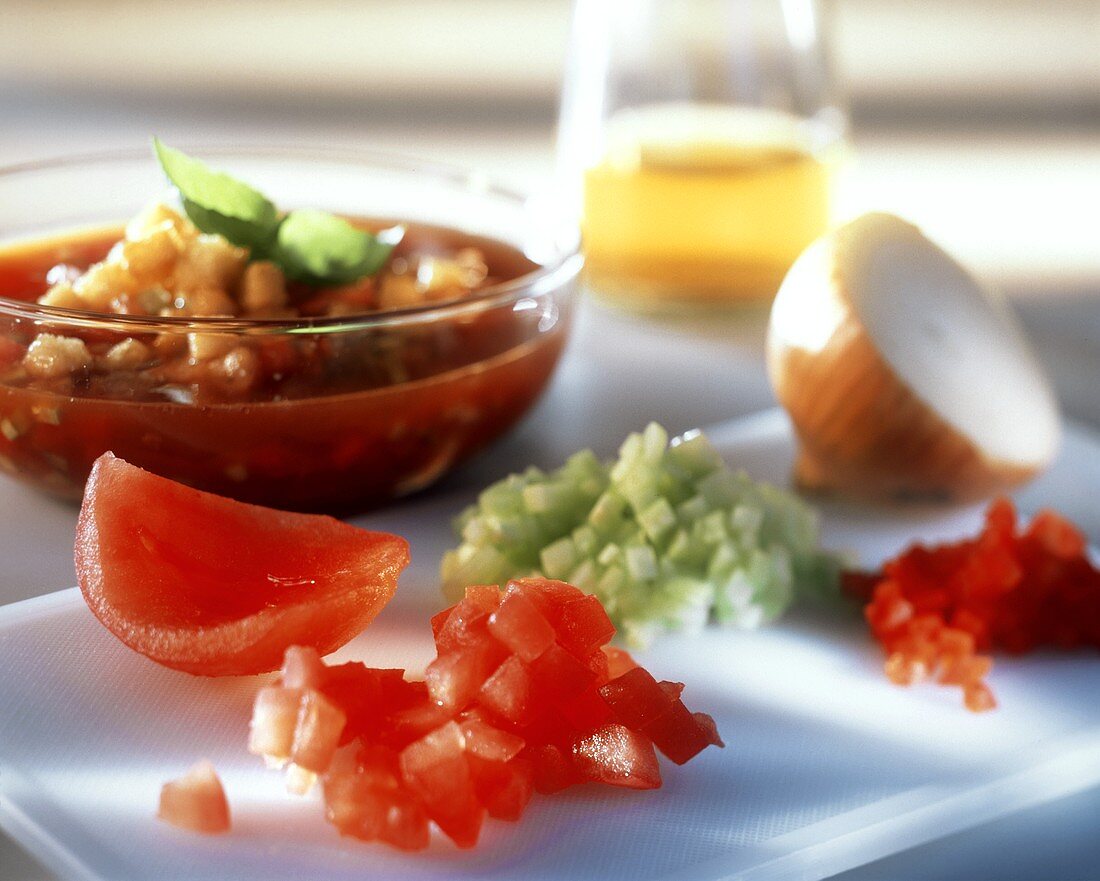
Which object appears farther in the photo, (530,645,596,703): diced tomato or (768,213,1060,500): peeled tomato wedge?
(768,213,1060,500): peeled tomato wedge

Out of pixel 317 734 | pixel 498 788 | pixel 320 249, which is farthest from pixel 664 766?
pixel 320 249

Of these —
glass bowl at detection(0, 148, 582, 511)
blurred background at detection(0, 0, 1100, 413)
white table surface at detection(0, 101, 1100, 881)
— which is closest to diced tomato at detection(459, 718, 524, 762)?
white table surface at detection(0, 101, 1100, 881)

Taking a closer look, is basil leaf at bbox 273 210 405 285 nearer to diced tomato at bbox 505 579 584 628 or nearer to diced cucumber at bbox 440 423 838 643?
diced cucumber at bbox 440 423 838 643

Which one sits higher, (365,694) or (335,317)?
(335,317)

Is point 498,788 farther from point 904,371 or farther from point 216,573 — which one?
point 904,371

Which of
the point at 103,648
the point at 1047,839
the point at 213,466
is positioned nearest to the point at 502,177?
the point at 213,466

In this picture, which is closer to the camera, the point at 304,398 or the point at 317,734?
the point at 317,734
